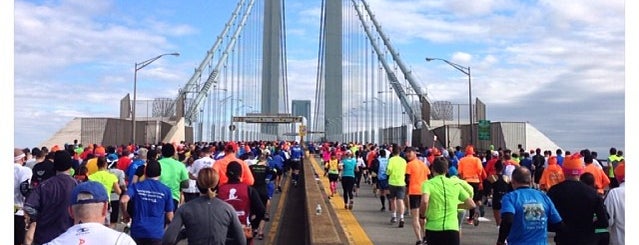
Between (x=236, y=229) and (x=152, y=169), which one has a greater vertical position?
(x=152, y=169)

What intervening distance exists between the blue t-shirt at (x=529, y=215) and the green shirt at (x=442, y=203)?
4.28 ft

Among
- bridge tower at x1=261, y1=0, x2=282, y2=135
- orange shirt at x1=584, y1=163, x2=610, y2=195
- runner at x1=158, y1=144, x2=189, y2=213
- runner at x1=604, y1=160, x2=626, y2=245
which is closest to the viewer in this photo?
runner at x1=604, y1=160, x2=626, y2=245

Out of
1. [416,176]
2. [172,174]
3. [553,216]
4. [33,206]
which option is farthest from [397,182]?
[33,206]

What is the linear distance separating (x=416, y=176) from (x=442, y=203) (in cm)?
453

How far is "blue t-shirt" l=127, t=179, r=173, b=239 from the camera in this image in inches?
282

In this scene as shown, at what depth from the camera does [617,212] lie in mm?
6918

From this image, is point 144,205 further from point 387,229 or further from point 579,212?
point 387,229

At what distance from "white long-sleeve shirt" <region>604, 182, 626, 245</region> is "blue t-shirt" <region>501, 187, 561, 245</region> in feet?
3.04

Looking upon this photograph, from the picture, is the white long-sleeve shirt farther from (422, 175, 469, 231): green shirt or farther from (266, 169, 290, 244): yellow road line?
(266, 169, 290, 244): yellow road line

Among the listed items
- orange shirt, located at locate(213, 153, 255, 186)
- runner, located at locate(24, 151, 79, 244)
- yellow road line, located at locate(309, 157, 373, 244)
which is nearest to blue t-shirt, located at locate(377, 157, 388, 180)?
yellow road line, located at locate(309, 157, 373, 244)

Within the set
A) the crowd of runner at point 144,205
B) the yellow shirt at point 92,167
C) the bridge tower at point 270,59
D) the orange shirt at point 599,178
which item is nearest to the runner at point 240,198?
the crowd of runner at point 144,205

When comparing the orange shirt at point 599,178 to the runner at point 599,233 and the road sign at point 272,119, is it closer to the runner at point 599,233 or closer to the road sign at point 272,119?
the runner at point 599,233

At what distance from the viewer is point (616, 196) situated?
6934 millimetres
